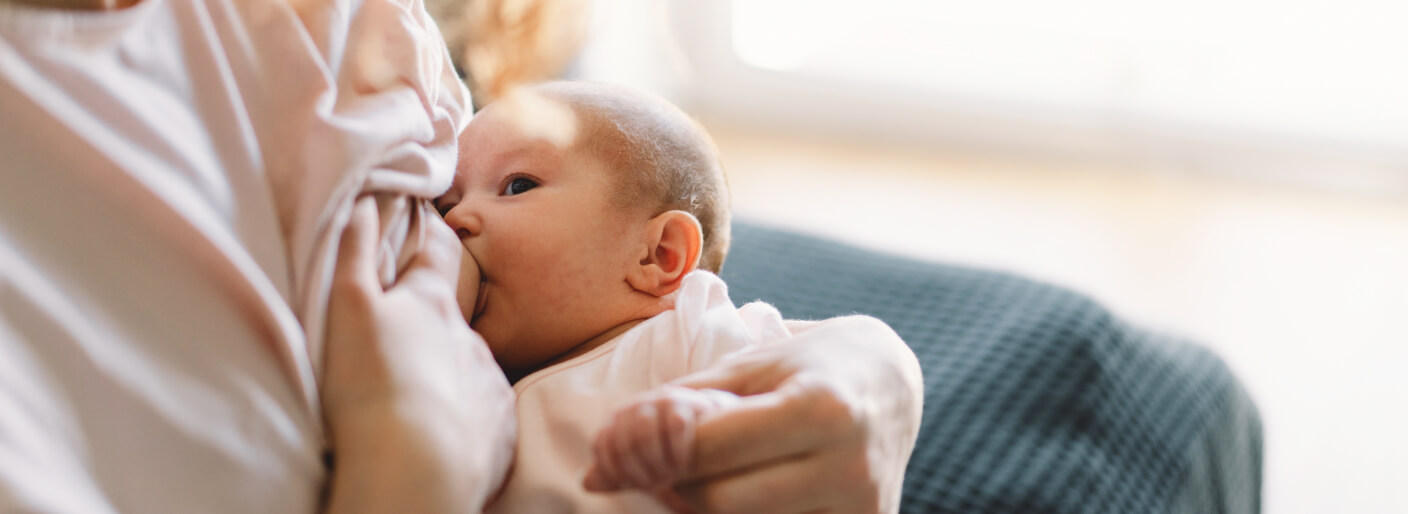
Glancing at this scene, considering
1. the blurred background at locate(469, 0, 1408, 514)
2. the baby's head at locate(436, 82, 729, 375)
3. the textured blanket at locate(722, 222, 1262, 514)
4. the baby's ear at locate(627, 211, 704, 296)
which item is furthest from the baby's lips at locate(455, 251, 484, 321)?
the blurred background at locate(469, 0, 1408, 514)

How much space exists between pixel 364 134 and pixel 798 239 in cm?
80

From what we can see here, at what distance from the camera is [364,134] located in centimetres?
56

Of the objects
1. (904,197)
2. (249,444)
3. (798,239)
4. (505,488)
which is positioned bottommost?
(904,197)

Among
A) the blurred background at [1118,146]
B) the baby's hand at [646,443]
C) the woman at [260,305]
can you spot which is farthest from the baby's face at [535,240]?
the blurred background at [1118,146]

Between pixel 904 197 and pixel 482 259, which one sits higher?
pixel 482 259

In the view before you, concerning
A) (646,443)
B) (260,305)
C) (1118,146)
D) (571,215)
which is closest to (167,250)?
(260,305)

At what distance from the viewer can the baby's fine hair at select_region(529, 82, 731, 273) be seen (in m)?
0.84

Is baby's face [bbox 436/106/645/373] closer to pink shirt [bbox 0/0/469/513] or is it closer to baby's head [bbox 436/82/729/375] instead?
baby's head [bbox 436/82/729/375]

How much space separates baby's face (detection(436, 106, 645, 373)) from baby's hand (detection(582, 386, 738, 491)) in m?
0.21

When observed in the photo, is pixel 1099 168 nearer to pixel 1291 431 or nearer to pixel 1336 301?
pixel 1336 301

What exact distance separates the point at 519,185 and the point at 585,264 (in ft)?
0.24

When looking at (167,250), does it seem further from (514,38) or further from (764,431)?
(514,38)

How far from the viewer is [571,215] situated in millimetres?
793

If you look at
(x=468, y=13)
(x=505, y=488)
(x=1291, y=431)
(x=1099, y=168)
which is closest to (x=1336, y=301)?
(x=1291, y=431)
